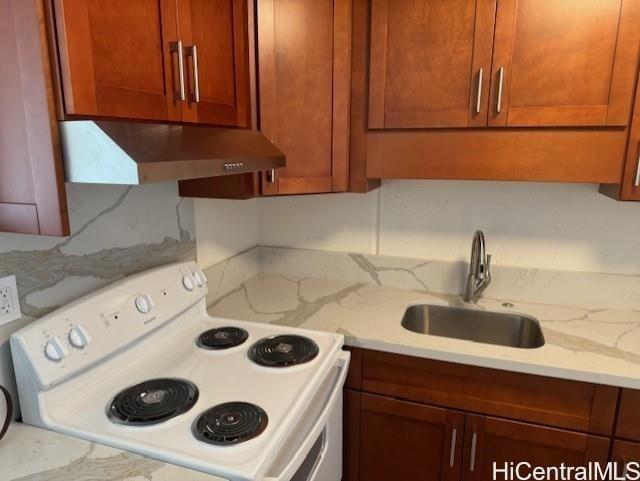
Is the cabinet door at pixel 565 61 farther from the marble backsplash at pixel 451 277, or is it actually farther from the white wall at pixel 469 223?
the marble backsplash at pixel 451 277

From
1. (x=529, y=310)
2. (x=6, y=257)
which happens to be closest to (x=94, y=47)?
(x=6, y=257)

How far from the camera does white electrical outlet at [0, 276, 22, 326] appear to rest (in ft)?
3.38

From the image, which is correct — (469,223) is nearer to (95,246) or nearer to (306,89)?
(306,89)

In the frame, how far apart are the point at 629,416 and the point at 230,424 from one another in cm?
113

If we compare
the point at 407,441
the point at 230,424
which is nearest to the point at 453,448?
the point at 407,441

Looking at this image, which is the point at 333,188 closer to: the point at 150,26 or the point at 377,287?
the point at 377,287

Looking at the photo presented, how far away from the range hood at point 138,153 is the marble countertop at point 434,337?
76 centimetres

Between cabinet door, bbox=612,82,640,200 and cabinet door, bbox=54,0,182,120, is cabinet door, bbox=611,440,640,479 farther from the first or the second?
cabinet door, bbox=54,0,182,120

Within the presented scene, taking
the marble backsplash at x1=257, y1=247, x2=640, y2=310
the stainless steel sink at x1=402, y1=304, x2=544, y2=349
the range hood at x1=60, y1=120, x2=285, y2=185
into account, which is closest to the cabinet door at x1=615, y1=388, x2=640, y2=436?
the stainless steel sink at x1=402, y1=304, x2=544, y2=349

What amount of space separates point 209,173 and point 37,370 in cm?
60

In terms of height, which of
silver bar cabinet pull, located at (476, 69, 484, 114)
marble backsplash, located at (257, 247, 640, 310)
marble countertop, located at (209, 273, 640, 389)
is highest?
silver bar cabinet pull, located at (476, 69, 484, 114)

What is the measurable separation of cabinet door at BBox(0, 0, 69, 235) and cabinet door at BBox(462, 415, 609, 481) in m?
1.33

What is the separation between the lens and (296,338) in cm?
144

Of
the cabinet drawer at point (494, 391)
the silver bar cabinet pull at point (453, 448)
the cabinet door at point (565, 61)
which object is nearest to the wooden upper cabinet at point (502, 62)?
the cabinet door at point (565, 61)
